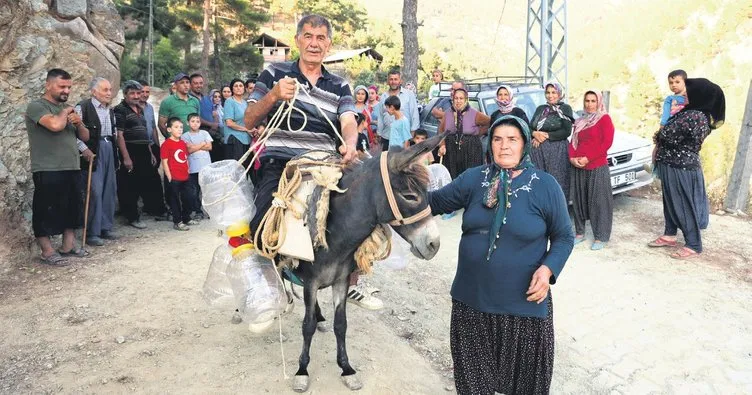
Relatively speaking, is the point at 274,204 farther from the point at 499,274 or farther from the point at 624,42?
the point at 624,42

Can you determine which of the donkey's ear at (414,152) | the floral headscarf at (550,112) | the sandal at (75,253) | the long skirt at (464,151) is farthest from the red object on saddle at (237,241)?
the long skirt at (464,151)

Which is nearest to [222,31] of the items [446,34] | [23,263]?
[23,263]

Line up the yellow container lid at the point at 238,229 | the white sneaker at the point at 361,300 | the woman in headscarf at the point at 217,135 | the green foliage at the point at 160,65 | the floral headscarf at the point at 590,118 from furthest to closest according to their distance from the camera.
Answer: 1. the green foliage at the point at 160,65
2. the woman in headscarf at the point at 217,135
3. the floral headscarf at the point at 590,118
4. the white sneaker at the point at 361,300
5. the yellow container lid at the point at 238,229

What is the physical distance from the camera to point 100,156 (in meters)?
6.38

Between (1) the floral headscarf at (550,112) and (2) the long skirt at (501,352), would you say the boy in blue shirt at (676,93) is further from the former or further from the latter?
(2) the long skirt at (501,352)

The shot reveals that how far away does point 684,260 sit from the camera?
6.14 metres

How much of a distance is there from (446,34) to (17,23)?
82.6 meters

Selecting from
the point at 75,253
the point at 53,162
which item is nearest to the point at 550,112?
the point at 53,162

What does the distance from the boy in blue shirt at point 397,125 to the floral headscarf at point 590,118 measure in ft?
9.99

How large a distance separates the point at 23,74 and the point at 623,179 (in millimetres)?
8755

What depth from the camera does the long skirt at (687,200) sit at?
6148 mm

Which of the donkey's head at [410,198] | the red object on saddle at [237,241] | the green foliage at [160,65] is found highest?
the green foliage at [160,65]

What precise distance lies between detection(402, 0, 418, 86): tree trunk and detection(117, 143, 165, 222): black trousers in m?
7.54

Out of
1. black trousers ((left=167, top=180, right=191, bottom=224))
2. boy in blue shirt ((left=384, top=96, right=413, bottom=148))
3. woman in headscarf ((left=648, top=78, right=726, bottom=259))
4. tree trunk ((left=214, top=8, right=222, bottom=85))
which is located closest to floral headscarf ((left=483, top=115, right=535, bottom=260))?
woman in headscarf ((left=648, top=78, right=726, bottom=259))
